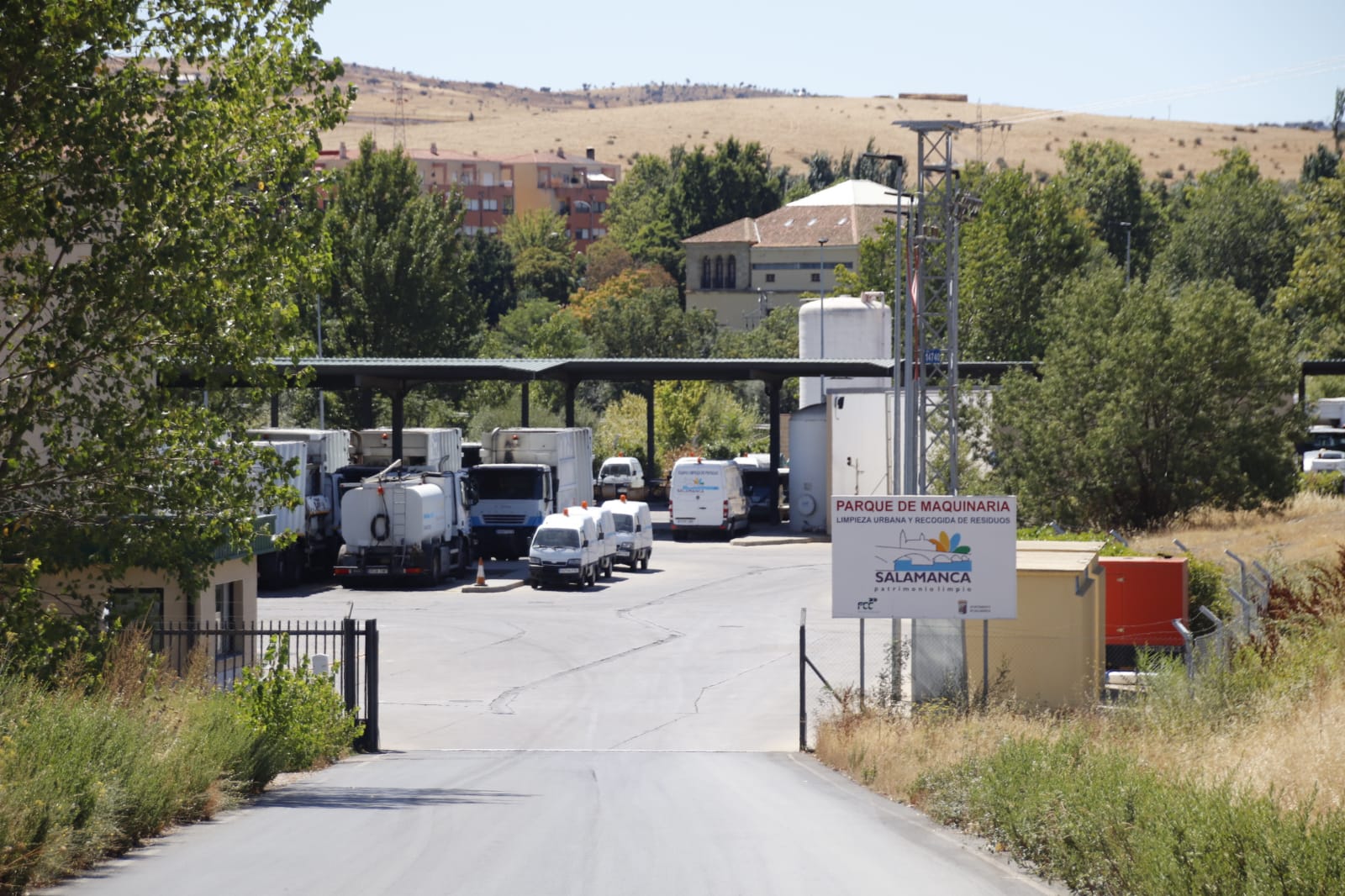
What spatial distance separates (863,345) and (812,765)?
2169 inches

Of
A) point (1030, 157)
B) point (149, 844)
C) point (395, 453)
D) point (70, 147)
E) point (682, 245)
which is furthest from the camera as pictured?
point (1030, 157)

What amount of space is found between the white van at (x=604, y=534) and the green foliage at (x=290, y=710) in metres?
21.1

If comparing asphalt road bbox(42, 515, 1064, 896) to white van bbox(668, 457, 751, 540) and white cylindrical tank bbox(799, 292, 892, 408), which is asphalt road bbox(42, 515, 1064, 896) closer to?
white van bbox(668, 457, 751, 540)

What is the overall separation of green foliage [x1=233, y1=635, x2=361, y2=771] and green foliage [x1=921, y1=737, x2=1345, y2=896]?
664 cm

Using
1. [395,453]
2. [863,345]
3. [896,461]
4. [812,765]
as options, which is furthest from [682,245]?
[812,765]

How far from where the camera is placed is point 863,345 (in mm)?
70688

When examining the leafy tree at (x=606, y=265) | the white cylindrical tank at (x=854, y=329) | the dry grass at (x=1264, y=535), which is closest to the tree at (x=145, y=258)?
the dry grass at (x=1264, y=535)

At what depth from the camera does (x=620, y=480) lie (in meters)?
63.9

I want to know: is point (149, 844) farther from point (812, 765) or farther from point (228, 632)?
point (812, 765)

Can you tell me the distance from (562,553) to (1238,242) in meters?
79.8

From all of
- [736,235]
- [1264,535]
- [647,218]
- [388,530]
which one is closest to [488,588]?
[388,530]

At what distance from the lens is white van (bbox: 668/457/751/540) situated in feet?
167

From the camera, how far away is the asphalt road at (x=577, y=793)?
9.43 m

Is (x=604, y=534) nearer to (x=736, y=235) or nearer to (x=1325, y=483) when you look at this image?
(x=1325, y=483)
